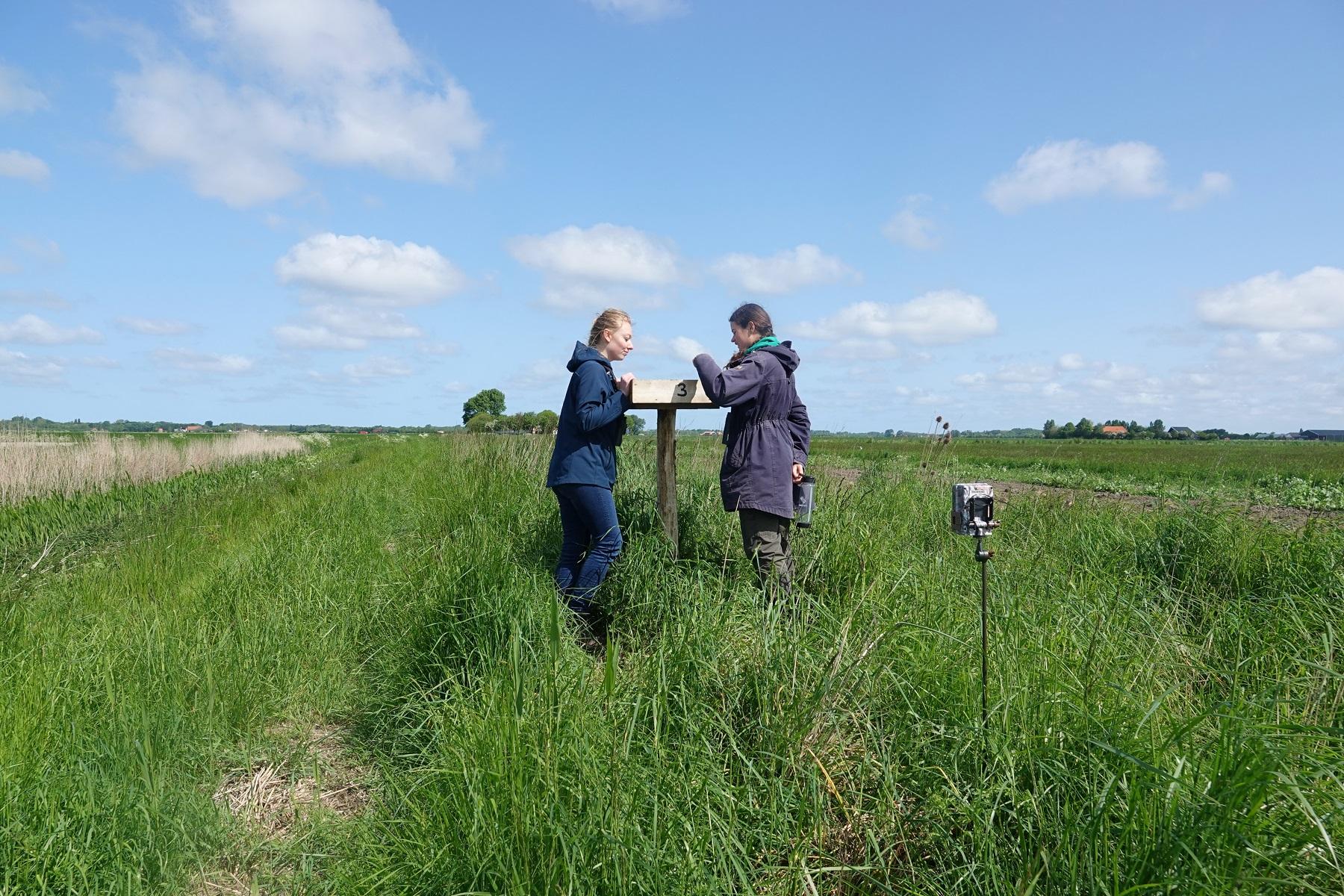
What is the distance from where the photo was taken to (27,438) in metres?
15.9

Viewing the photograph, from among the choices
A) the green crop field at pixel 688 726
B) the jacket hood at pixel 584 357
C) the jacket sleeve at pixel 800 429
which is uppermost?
the jacket hood at pixel 584 357

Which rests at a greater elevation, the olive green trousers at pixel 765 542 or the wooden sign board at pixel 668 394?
the wooden sign board at pixel 668 394

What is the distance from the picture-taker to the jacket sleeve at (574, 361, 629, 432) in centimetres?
386

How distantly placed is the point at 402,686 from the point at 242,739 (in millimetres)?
699

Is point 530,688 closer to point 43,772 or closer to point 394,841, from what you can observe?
point 394,841

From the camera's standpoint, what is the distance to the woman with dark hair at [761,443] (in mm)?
3893

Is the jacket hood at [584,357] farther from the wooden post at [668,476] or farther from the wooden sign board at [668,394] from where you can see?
the wooden post at [668,476]

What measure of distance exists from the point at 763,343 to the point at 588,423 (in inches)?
42.0

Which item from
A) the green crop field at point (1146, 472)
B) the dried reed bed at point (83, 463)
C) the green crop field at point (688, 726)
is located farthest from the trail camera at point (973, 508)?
the dried reed bed at point (83, 463)

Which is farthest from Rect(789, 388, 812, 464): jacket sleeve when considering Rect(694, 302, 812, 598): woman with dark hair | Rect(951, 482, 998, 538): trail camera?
Rect(951, 482, 998, 538): trail camera

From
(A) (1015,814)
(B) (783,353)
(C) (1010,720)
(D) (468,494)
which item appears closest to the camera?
(A) (1015,814)

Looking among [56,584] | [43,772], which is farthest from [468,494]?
[43,772]

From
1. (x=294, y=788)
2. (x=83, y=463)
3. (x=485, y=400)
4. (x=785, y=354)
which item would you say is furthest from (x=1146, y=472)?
(x=485, y=400)

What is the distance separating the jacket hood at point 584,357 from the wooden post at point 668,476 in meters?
0.54
